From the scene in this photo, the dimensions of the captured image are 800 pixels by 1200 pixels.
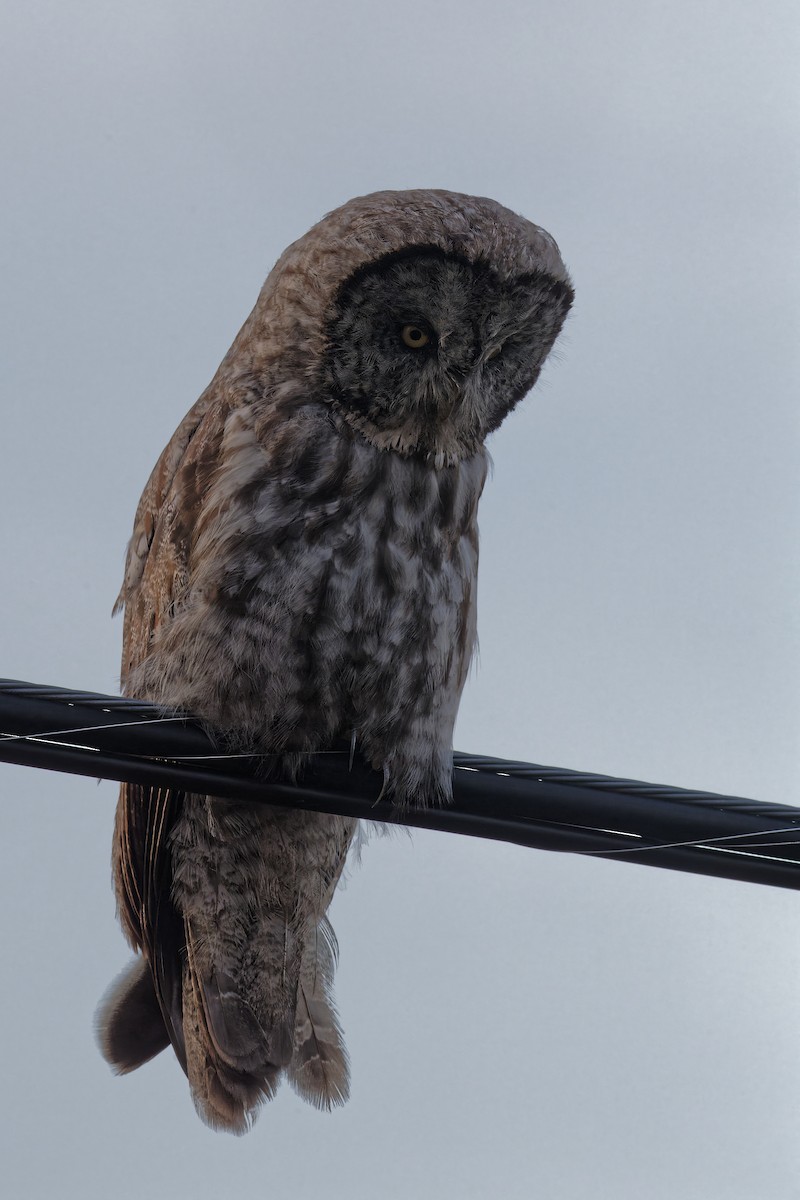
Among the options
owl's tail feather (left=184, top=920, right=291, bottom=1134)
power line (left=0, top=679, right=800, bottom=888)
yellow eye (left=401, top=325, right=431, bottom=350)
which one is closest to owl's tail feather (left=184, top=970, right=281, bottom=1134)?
owl's tail feather (left=184, top=920, right=291, bottom=1134)

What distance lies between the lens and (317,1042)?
3.82 meters

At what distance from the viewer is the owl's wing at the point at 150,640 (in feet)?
11.1

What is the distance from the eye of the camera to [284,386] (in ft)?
11.0

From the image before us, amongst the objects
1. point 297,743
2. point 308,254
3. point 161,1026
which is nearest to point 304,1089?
point 161,1026

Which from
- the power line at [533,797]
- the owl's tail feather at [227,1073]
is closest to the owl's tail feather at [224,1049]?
the owl's tail feather at [227,1073]

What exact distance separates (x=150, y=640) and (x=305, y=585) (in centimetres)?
54

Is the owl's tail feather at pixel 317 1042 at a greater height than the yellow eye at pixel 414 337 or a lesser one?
lesser

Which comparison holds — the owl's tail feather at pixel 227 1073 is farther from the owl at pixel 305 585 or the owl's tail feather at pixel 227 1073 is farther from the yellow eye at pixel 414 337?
the yellow eye at pixel 414 337

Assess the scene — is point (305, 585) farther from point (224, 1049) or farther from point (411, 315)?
point (224, 1049)

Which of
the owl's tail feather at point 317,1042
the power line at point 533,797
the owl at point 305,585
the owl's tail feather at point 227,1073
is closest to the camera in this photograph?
the power line at point 533,797

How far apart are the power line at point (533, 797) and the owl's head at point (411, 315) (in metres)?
1.03

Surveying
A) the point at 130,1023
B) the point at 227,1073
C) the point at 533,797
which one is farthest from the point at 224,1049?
the point at 533,797

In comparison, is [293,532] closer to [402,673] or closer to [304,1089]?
[402,673]

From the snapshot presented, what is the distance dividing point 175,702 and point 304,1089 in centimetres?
120
